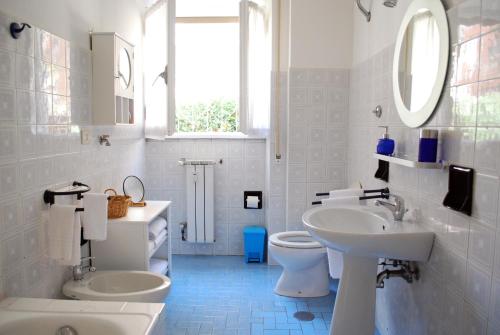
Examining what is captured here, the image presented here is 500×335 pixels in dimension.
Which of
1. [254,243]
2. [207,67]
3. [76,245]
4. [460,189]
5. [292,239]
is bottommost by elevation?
[254,243]

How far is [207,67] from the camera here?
407 cm

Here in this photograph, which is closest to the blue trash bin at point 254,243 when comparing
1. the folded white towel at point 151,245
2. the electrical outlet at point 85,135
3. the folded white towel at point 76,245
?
the folded white towel at point 151,245

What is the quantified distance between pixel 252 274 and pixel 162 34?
7.14ft

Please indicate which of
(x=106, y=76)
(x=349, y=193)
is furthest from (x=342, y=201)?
(x=106, y=76)

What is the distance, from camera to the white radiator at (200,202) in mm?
3947

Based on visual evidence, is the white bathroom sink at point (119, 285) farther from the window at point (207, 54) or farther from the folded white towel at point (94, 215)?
the window at point (207, 54)

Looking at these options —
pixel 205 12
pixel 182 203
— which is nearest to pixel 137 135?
pixel 182 203

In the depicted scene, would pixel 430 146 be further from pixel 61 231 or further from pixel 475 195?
pixel 61 231

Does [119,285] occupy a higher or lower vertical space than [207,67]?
lower

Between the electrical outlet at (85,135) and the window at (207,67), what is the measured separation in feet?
3.86

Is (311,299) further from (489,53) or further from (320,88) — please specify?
(489,53)

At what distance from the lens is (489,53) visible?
4.76 feet

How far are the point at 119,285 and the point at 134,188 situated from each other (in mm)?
1066

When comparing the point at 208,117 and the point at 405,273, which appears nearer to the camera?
the point at 405,273
